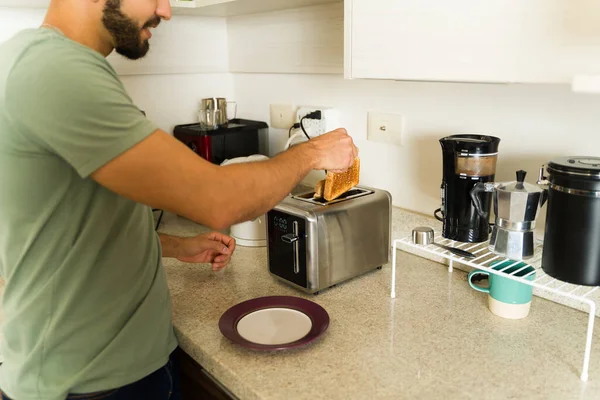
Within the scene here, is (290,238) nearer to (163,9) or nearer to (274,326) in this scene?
(274,326)

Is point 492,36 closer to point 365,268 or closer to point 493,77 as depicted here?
point 493,77

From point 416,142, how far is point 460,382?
0.68 m

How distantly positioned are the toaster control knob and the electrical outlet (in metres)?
0.52

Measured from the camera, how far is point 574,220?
89 cm

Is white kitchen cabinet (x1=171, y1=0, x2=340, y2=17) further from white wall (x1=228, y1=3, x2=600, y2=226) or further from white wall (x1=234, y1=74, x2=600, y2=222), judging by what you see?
white wall (x1=234, y1=74, x2=600, y2=222)

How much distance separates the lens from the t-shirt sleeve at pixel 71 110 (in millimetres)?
721

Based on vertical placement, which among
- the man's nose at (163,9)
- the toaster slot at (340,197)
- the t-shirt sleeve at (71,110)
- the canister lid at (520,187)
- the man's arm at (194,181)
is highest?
the man's nose at (163,9)

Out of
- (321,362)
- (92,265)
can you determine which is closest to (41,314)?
(92,265)

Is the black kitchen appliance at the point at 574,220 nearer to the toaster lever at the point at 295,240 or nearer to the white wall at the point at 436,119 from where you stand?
the white wall at the point at 436,119

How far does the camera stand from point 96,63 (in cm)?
80

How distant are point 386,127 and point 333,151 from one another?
1.67 ft

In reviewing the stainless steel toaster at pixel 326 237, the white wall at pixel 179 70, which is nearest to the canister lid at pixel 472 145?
the stainless steel toaster at pixel 326 237

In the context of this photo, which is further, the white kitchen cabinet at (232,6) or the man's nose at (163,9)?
the white kitchen cabinet at (232,6)

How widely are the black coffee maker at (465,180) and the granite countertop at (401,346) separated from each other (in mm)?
166
